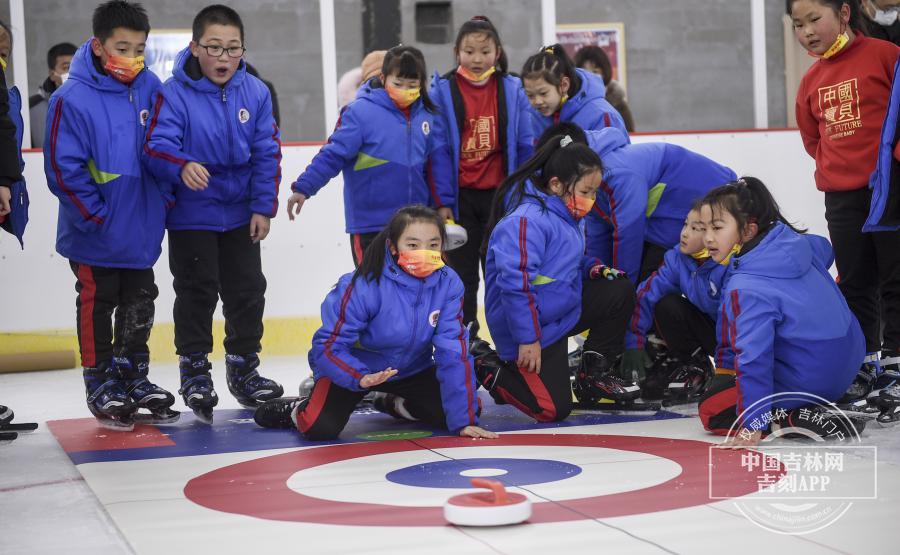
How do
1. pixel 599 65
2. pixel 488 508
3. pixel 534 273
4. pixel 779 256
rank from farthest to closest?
pixel 599 65, pixel 534 273, pixel 779 256, pixel 488 508

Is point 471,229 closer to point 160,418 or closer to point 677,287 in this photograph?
point 677,287

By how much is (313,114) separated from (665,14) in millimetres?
3826

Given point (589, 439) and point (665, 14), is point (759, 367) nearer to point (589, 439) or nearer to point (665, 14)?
point (589, 439)

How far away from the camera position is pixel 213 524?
8.29 feet

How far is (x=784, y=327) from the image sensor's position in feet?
11.0

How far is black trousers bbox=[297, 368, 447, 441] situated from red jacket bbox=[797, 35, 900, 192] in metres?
1.51

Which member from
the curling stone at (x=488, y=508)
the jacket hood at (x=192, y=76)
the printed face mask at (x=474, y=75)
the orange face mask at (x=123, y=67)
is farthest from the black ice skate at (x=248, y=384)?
the curling stone at (x=488, y=508)

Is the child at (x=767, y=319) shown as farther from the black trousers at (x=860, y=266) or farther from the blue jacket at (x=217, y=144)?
the blue jacket at (x=217, y=144)

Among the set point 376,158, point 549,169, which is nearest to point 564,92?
point 549,169

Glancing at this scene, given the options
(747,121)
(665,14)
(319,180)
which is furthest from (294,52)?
(319,180)

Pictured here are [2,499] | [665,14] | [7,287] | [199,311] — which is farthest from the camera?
[665,14]

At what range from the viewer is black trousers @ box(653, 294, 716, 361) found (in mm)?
4121

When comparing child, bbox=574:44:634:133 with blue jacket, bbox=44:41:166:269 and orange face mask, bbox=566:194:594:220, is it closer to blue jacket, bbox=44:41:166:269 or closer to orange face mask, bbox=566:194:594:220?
orange face mask, bbox=566:194:594:220

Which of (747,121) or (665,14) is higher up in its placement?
(665,14)
